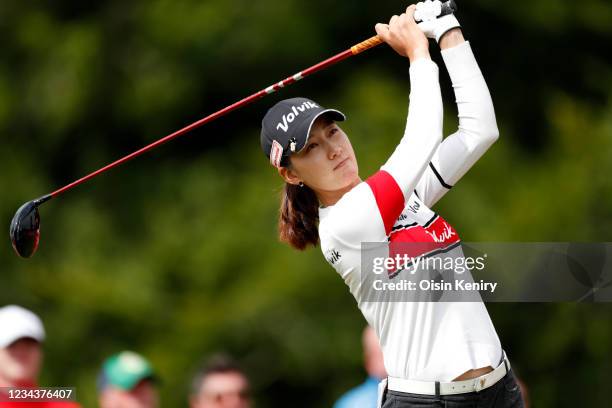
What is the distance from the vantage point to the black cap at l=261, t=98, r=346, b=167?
4.21m

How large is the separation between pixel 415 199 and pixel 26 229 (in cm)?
154

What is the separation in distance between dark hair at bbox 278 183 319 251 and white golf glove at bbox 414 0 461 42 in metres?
0.71

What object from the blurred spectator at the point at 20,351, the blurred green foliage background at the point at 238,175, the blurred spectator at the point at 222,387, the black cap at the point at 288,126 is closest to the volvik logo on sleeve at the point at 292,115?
the black cap at the point at 288,126

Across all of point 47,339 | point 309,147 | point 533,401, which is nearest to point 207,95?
point 47,339

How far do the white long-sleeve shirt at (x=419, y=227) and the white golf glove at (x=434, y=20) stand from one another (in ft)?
0.23

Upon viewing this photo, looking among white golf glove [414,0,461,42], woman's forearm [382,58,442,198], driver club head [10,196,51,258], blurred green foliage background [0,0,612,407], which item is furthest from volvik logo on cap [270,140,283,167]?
blurred green foliage background [0,0,612,407]

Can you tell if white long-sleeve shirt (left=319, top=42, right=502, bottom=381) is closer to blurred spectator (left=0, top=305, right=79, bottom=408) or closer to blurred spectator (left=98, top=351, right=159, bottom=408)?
blurred spectator (left=98, top=351, right=159, bottom=408)

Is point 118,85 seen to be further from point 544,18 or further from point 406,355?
point 406,355

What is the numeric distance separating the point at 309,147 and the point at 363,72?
24.9 feet

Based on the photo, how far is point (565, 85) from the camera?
12.1 m

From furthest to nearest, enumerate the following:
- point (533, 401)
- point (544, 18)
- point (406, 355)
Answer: point (544, 18)
point (533, 401)
point (406, 355)

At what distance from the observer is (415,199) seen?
169 inches

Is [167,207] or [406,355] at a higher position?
[167,207]

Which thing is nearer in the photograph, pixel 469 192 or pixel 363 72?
pixel 469 192
